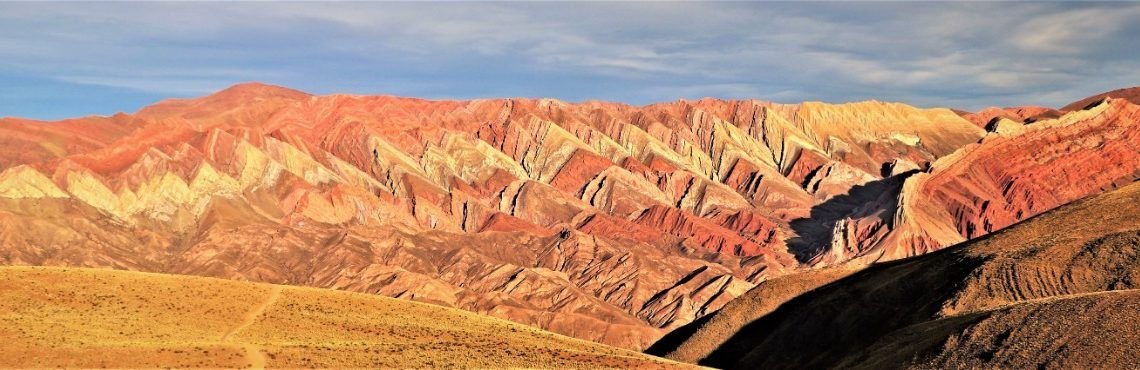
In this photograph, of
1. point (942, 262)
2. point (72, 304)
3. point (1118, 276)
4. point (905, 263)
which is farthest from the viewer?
point (905, 263)

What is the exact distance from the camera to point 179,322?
9512 cm

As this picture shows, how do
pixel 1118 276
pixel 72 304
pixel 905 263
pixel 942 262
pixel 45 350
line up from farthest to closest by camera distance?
1. pixel 905 263
2. pixel 942 262
3. pixel 1118 276
4. pixel 72 304
5. pixel 45 350

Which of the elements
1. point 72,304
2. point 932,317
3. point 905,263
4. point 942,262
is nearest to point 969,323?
point 932,317

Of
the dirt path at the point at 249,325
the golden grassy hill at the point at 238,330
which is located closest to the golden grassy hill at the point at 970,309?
the golden grassy hill at the point at 238,330

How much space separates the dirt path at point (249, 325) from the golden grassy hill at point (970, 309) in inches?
1742

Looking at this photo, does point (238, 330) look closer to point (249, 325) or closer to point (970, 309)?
point (249, 325)

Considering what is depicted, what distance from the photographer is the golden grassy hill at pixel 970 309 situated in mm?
83750

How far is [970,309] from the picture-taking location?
10875cm

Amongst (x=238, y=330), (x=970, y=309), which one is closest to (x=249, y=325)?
(x=238, y=330)

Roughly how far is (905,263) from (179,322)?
2908 inches

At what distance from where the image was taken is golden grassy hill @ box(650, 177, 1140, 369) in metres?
83.8

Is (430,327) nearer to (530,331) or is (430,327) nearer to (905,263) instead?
(530,331)

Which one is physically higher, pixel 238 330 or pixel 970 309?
pixel 970 309

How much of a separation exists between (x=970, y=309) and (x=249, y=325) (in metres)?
58.9
